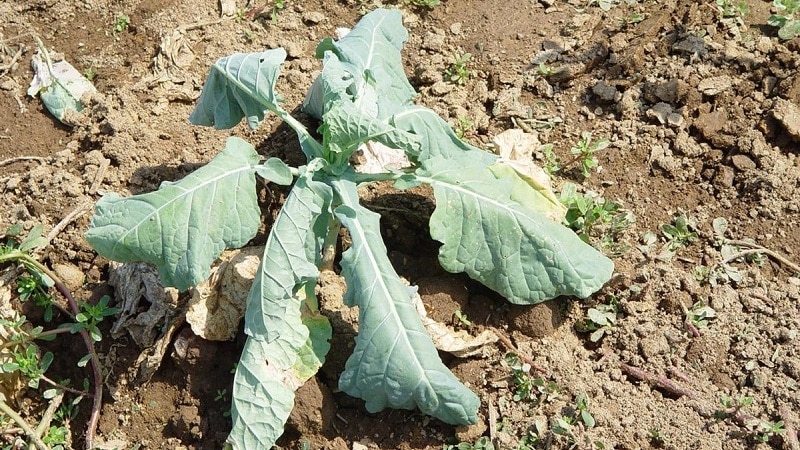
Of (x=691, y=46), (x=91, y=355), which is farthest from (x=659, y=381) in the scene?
(x=91, y=355)

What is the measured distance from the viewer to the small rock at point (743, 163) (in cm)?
353

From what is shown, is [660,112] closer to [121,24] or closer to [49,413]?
[121,24]

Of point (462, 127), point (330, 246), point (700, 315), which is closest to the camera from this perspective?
point (700, 315)

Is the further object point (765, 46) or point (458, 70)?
point (458, 70)

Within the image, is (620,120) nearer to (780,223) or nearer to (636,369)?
(780,223)

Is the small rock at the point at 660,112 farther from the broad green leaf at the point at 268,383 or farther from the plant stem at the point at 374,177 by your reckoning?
the broad green leaf at the point at 268,383

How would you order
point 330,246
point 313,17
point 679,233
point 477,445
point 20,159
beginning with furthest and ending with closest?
point 313,17
point 20,159
point 679,233
point 330,246
point 477,445

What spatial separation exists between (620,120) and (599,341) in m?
1.20

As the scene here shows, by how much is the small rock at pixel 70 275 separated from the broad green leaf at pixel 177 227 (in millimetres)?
713

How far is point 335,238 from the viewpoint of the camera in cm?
328

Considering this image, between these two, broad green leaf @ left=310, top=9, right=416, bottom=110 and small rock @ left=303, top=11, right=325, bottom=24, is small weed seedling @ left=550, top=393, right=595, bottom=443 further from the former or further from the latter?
small rock @ left=303, top=11, right=325, bottom=24

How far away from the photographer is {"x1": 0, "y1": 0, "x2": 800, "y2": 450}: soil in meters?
3.02

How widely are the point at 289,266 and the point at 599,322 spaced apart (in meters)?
1.32

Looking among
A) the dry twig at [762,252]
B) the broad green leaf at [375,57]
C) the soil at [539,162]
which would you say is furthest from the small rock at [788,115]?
the broad green leaf at [375,57]
